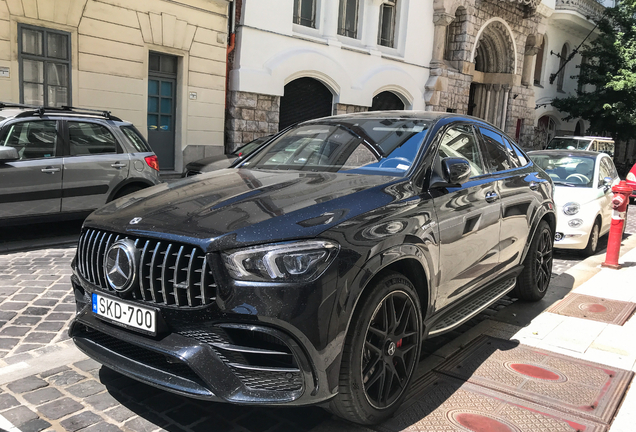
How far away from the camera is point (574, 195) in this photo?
833 cm

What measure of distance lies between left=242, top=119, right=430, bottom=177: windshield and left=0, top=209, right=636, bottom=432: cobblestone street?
151cm

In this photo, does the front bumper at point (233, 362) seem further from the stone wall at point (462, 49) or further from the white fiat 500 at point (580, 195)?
the stone wall at point (462, 49)

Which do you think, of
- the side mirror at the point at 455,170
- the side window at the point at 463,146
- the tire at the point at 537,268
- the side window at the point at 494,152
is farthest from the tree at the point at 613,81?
the side mirror at the point at 455,170

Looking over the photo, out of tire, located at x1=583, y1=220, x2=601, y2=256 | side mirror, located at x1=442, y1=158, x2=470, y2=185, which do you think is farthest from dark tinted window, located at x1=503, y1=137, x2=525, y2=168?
tire, located at x1=583, y1=220, x2=601, y2=256

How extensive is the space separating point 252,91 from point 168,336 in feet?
41.0

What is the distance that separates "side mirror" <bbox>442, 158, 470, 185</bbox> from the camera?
3.64 metres

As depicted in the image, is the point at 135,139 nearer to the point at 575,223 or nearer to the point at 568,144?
the point at 575,223

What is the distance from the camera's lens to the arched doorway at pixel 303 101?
52.9 feet

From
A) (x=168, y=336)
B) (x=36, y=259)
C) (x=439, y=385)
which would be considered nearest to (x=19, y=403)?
(x=168, y=336)

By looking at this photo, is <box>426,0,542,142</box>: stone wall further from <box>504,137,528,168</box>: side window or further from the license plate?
the license plate

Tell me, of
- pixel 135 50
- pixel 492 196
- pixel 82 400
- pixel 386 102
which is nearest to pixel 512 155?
pixel 492 196

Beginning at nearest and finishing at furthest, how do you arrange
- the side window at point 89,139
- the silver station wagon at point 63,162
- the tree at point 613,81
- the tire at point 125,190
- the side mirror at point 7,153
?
the side mirror at point 7,153 < the silver station wagon at point 63,162 < the side window at point 89,139 < the tire at point 125,190 < the tree at point 613,81

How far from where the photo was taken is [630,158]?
38.8 metres

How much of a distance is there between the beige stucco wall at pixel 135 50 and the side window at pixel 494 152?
9355 mm
